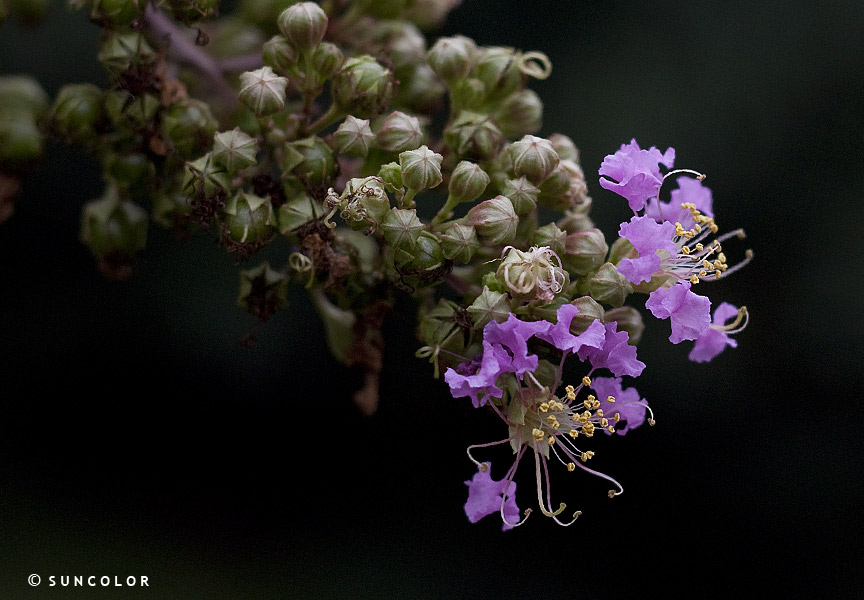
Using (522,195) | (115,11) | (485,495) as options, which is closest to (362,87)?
(522,195)

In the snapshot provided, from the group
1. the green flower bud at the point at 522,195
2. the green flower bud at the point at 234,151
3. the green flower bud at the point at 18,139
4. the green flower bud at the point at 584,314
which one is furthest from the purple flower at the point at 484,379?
the green flower bud at the point at 18,139

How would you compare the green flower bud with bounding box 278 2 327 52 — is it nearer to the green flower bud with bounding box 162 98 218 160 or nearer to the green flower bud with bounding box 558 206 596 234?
the green flower bud with bounding box 162 98 218 160

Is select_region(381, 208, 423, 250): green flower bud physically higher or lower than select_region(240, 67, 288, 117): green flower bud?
lower

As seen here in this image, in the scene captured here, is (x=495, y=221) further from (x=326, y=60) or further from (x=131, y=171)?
(x=131, y=171)

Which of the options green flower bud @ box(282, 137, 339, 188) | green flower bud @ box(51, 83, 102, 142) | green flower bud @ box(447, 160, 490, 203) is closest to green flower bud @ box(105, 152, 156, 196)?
green flower bud @ box(51, 83, 102, 142)

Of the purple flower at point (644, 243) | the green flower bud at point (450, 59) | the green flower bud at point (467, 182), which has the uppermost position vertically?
the green flower bud at point (450, 59)

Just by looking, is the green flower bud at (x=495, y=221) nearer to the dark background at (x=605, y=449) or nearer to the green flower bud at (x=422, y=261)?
the green flower bud at (x=422, y=261)
